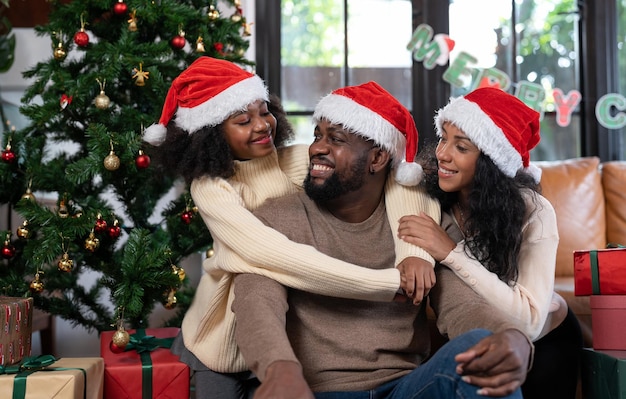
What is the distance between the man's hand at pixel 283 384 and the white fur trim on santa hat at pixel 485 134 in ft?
2.42

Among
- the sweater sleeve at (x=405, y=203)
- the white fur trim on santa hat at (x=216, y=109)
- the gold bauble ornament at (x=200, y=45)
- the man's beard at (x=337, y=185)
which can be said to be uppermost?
the gold bauble ornament at (x=200, y=45)

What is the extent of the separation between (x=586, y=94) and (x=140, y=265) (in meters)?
2.39

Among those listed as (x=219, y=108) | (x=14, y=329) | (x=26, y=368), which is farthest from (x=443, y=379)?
(x=14, y=329)

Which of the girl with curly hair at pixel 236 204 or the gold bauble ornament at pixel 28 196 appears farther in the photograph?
the gold bauble ornament at pixel 28 196

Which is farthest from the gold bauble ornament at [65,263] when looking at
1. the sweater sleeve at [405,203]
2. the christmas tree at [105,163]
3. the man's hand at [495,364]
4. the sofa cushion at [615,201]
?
the sofa cushion at [615,201]

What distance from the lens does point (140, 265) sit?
2.10 metres

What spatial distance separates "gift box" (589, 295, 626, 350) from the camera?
6.16 ft

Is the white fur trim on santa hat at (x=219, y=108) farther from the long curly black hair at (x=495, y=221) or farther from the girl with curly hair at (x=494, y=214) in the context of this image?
the long curly black hair at (x=495, y=221)

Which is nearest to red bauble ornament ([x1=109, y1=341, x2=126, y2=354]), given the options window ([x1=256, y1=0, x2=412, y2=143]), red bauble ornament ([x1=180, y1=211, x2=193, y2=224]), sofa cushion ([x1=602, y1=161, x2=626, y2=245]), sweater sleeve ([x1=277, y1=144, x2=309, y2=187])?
red bauble ornament ([x1=180, y1=211, x2=193, y2=224])

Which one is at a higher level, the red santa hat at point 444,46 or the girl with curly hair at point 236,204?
the red santa hat at point 444,46

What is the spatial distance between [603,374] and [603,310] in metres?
0.17

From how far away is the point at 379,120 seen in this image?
1788 millimetres

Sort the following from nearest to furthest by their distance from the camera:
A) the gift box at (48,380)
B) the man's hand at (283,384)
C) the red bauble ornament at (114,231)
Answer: the man's hand at (283,384) → the gift box at (48,380) → the red bauble ornament at (114,231)

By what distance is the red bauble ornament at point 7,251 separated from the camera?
90.5 inches
